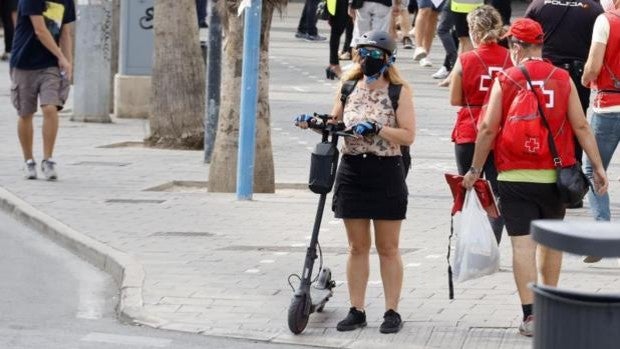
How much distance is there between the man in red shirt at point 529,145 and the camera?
29.1 ft

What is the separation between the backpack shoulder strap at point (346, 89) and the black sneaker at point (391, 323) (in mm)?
1161

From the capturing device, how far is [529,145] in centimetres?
885

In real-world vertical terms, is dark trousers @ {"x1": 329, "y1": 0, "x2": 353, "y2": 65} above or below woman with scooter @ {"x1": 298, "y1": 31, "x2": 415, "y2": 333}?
below

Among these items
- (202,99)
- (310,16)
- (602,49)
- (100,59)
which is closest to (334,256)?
(602,49)

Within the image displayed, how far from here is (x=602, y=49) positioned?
11086 millimetres

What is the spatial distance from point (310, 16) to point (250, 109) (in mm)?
17673

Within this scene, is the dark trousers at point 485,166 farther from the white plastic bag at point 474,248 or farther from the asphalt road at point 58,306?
the asphalt road at point 58,306

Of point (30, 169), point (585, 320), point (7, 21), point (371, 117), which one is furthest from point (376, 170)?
point (7, 21)

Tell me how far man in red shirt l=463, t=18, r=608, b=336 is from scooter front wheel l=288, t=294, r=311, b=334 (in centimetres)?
112

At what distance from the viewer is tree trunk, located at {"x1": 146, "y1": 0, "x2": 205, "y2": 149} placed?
17672 millimetres

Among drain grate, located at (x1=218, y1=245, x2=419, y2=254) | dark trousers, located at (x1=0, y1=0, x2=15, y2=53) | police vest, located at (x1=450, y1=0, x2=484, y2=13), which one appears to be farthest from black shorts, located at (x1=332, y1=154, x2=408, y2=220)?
dark trousers, located at (x1=0, y1=0, x2=15, y2=53)

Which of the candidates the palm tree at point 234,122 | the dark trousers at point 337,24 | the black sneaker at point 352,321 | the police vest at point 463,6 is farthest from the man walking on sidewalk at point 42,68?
the dark trousers at point 337,24

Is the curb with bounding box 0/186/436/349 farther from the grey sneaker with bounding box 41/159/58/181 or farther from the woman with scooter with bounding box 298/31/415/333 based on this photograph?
the grey sneaker with bounding box 41/159/58/181

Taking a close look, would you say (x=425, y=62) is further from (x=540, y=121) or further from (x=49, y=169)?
(x=540, y=121)
